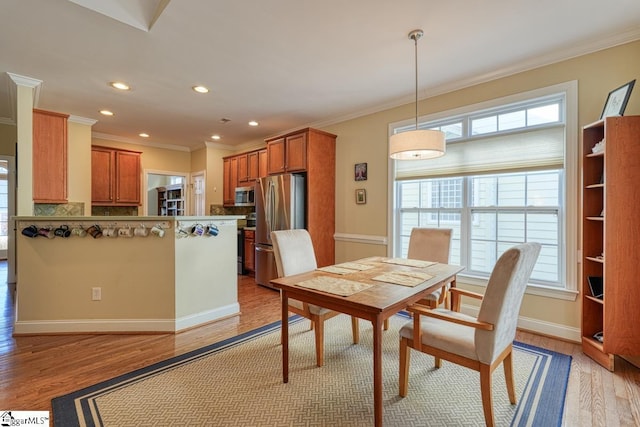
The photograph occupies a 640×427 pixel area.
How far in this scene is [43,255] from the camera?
2.79 m

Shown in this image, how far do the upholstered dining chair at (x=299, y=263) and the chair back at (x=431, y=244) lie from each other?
0.94 meters

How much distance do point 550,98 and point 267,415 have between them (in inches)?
136

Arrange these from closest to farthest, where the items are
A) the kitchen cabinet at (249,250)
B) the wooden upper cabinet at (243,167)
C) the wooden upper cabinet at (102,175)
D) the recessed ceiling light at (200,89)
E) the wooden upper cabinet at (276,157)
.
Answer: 1. the recessed ceiling light at (200,89)
2. the wooden upper cabinet at (276,157)
3. the wooden upper cabinet at (102,175)
4. the kitchen cabinet at (249,250)
5. the wooden upper cabinet at (243,167)

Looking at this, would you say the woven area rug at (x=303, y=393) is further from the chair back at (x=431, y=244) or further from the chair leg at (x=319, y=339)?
the chair back at (x=431, y=244)

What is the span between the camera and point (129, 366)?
2268 mm

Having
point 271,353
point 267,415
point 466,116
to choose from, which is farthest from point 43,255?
point 466,116

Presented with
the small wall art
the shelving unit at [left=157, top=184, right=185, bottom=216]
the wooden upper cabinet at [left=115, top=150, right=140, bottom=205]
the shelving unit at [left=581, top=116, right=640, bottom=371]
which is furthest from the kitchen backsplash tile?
the shelving unit at [left=581, top=116, right=640, bottom=371]

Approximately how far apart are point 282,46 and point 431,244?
2254 mm

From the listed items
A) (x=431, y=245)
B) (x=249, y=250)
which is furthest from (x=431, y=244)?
(x=249, y=250)

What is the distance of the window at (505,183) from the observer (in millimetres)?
2713

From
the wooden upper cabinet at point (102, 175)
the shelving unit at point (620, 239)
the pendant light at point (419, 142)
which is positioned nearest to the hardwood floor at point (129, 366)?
the shelving unit at point (620, 239)

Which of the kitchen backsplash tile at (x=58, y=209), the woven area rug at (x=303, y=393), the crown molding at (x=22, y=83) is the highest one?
the crown molding at (x=22, y=83)

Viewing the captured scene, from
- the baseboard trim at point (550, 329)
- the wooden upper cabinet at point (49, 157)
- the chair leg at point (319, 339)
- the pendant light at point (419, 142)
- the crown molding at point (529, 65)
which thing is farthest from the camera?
the wooden upper cabinet at point (49, 157)

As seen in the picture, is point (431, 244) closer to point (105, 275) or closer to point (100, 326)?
point (105, 275)
